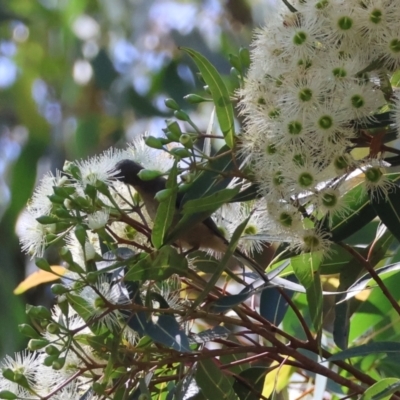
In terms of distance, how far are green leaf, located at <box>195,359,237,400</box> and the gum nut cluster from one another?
0.21 meters

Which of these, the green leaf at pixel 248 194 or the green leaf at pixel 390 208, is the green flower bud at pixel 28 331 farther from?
the green leaf at pixel 390 208

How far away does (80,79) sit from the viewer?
2.73m

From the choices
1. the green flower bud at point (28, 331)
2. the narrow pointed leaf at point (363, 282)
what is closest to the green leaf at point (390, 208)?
the narrow pointed leaf at point (363, 282)

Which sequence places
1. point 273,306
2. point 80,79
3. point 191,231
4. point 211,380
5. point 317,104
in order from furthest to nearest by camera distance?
point 80,79, point 273,306, point 191,231, point 211,380, point 317,104

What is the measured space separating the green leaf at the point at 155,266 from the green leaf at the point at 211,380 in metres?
0.13

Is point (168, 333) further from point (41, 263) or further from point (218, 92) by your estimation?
point (218, 92)

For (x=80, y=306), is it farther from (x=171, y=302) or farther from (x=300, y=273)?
(x=300, y=273)

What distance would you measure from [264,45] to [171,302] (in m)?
0.37

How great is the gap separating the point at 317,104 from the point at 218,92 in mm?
192

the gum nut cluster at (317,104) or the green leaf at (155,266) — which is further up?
the gum nut cluster at (317,104)

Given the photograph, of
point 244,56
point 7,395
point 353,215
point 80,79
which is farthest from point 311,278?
point 80,79

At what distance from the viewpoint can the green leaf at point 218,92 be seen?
953 millimetres

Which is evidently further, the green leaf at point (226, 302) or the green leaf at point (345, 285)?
the green leaf at point (345, 285)

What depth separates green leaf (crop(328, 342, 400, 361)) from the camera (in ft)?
3.09
